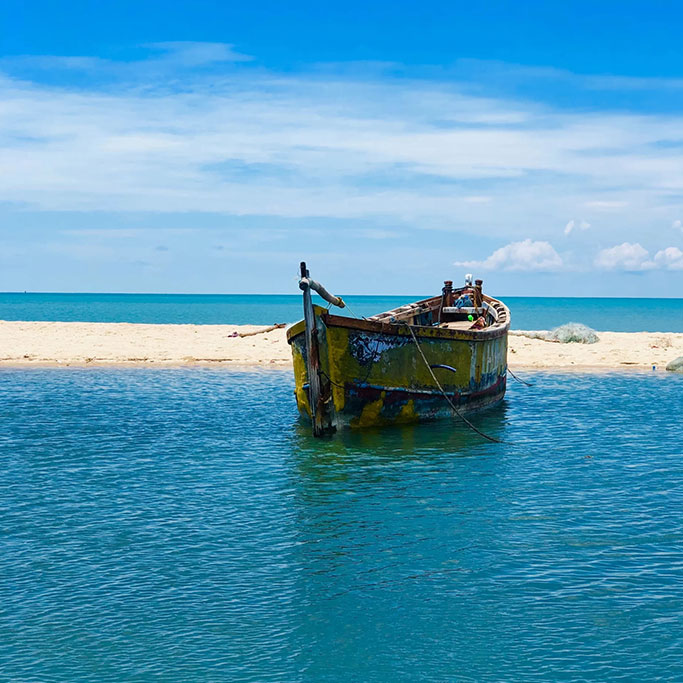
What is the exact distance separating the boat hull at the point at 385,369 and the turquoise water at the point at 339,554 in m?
0.76

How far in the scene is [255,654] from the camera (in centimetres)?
805

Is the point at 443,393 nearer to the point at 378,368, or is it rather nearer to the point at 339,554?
the point at 378,368

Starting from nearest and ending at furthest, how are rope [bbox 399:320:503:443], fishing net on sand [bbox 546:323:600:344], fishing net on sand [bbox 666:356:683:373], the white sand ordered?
rope [bbox 399:320:503:443] < fishing net on sand [bbox 666:356:683:373] < the white sand < fishing net on sand [bbox 546:323:600:344]

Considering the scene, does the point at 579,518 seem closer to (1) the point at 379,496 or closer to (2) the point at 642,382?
(1) the point at 379,496

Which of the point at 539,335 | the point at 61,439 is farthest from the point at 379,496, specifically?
the point at 539,335

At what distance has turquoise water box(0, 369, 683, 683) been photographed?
807 cm

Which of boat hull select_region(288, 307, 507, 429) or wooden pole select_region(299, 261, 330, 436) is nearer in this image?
wooden pole select_region(299, 261, 330, 436)

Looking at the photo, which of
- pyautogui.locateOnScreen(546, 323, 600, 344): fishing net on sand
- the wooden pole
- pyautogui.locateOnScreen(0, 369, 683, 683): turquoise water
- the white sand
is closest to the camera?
pyautogui.locateOnScreen(0, 369, 683, 683): turquoise water

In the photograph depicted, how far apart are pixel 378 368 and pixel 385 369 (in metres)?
0.22

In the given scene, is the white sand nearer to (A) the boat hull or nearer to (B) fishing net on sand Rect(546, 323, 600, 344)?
(B) fishing net on sand Rect(546, 323, 600, 344)

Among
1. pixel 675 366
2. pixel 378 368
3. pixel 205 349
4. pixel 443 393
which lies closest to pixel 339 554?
pixel 378 368

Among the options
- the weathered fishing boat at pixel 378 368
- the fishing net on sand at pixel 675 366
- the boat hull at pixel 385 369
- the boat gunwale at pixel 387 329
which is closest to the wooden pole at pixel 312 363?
the weathered fishing boat at pixel 378 368

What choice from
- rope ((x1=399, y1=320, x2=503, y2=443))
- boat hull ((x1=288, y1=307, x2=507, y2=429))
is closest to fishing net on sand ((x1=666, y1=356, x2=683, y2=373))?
boat hull ((x1=288, y1=307, x2=507, y2=429))

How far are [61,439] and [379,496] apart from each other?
28.6 feet
